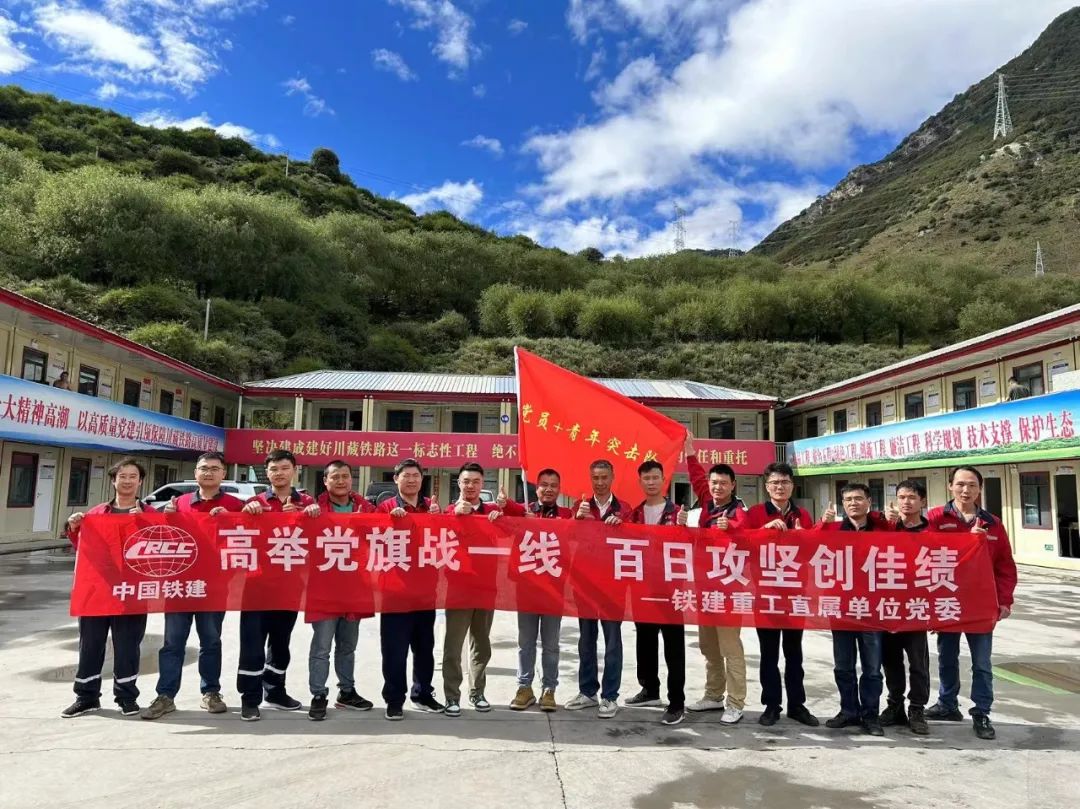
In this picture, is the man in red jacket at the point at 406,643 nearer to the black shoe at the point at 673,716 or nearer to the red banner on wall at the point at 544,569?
the red banner on wall at the point at 544,569

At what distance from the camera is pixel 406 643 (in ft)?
15.2

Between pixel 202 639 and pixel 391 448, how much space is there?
19935mm

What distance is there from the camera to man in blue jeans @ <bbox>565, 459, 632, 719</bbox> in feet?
15.3

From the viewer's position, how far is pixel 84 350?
1881cm

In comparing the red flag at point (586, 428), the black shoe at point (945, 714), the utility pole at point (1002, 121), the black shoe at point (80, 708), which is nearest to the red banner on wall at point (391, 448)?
the red flag at point (586, 428)

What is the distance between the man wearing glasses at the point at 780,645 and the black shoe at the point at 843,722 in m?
0.10

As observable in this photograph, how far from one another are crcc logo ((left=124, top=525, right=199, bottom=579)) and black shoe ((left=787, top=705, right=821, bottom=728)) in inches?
170

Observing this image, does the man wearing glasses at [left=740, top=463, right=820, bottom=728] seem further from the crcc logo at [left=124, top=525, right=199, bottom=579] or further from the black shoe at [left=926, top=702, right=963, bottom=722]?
the crcc logo at [left=124, top=525, right=199, bottom=579]

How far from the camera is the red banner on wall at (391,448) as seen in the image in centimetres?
2409

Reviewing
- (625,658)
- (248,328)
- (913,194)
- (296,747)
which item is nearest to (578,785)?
(296,747)

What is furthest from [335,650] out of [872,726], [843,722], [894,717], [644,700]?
[894,717]

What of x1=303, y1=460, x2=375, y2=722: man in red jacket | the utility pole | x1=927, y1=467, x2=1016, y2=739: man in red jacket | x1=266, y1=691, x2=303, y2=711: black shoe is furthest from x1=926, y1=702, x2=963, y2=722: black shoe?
the utility pole

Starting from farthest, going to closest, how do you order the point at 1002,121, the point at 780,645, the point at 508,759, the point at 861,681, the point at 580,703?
the point at 1002,121, the point at 780,645, the point at 580,703, the point at 861,681, the point at 508,759

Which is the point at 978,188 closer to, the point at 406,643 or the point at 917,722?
the point at 917,722
